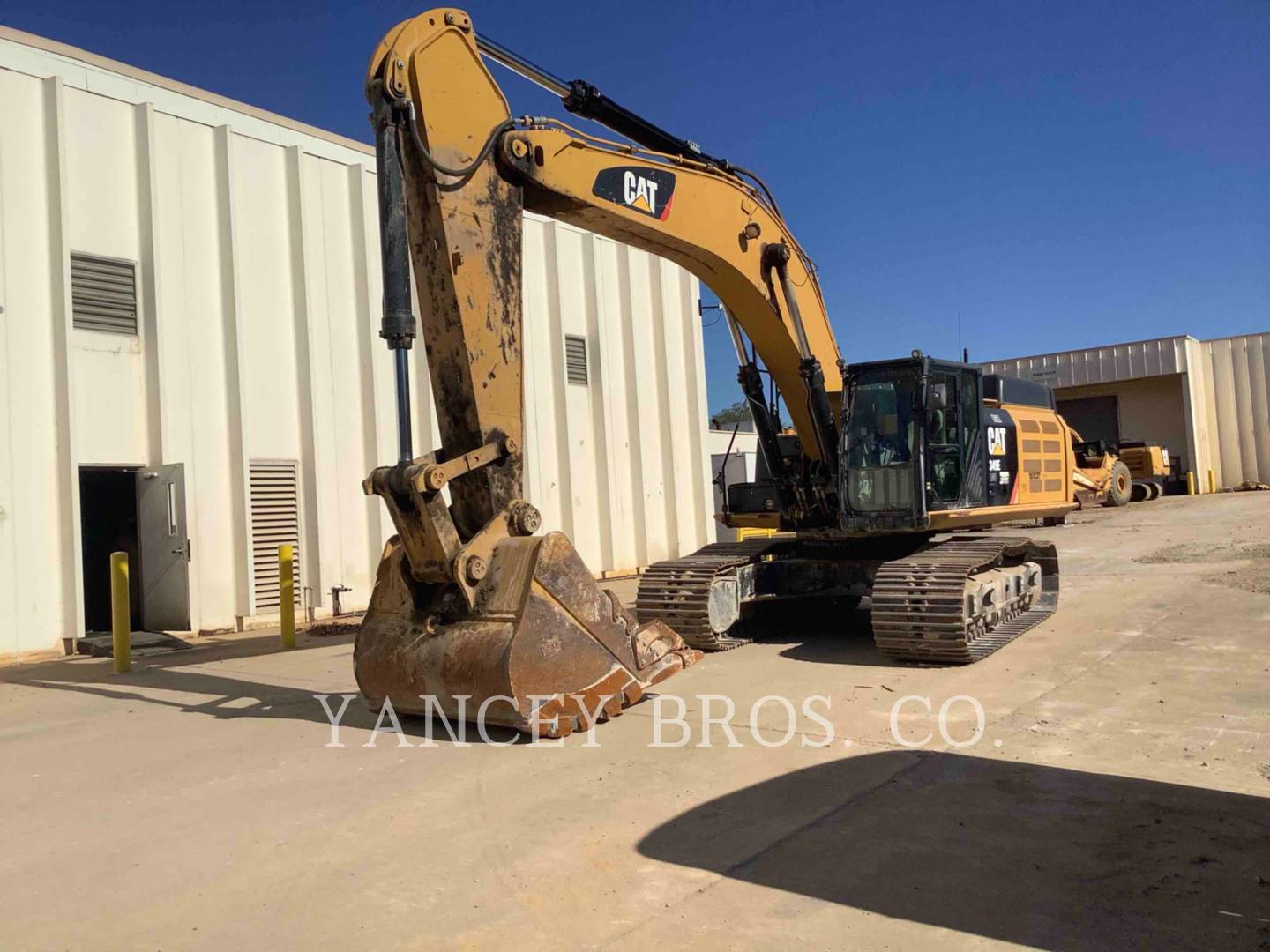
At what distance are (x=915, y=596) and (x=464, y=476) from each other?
3629 millimetres

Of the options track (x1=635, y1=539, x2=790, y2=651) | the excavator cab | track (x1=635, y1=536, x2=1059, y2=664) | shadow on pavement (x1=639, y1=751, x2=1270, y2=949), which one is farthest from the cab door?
shadow on pavement (x1=639, y1=751, x2=1270, y2=949)

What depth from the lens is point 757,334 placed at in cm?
870

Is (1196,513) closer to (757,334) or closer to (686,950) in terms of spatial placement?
(757,334)

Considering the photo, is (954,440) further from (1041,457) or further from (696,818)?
(696,818)

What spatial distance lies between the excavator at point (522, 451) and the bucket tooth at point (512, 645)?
15 millimetres

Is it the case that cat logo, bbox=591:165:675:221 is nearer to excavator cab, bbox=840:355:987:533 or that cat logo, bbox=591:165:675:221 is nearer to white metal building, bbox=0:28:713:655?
excavator cab, bbox=840:355:987:533

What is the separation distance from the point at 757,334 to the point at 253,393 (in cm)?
688

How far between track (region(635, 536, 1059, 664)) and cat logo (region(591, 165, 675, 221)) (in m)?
3.21

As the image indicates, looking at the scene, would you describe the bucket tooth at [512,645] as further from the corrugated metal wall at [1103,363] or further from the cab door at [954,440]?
the corrugated metal wall at [1103,363]

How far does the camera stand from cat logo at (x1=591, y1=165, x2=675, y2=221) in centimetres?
667

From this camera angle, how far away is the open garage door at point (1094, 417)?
1468 inches

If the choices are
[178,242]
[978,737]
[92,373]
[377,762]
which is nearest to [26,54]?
[178,242]

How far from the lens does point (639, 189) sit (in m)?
6.91

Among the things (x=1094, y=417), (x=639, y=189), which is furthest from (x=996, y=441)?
(x=1094, y=417)
